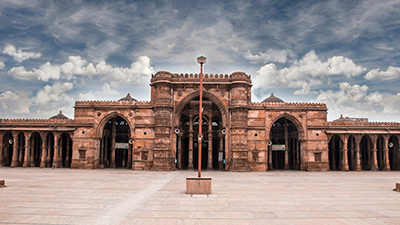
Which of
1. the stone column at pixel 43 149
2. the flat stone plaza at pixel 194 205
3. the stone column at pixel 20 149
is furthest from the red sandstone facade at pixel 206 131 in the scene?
the flat stone plaza at pixel 194 205

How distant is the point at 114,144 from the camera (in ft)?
144

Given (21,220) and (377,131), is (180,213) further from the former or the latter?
(377,131)

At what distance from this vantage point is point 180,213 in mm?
14328

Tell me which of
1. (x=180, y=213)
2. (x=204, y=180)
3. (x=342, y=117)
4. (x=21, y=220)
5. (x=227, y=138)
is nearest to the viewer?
(x=21, y=220)

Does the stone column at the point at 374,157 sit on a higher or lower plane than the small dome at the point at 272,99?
lower

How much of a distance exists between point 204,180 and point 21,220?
10058mm

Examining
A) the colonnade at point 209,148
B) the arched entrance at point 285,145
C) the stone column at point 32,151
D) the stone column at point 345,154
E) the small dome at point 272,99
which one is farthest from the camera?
the small dome at point 272,99

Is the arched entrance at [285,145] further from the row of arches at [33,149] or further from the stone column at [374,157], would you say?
the row of arches at [33,149]

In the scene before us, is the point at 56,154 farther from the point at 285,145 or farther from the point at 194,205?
the point at 194,205

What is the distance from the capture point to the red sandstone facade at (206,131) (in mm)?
39438

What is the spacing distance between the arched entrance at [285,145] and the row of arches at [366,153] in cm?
507

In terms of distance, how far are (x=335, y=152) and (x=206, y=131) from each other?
19953mm

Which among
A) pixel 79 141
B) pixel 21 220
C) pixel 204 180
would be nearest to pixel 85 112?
pixel 79 141

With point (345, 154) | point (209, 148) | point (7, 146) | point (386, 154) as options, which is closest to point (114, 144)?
point (209, 148)
